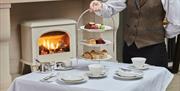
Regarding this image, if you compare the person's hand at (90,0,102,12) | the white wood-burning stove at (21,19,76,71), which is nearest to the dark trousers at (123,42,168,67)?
the person's hand at (90,0,102,12)

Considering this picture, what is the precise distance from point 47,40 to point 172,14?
7.17 ft

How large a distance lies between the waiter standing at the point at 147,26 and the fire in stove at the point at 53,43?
1.81 m

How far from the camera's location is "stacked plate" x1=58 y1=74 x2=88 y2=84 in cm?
179

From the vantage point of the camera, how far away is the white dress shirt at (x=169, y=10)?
2.19 m

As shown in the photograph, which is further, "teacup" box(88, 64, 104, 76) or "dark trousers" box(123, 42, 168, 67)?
"dark trousers" box(123, 42, 168, 67)

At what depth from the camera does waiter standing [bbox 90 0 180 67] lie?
2301mm

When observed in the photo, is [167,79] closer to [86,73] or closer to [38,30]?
[86,73]

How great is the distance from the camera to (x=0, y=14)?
347 centimetres

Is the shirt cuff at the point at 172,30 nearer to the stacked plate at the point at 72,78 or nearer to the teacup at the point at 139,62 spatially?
the teacup at the point at 139,62

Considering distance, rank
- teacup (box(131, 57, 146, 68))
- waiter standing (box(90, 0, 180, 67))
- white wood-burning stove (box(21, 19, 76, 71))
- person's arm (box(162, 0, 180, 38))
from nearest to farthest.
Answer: teacup (box(131, 57, 146, 68)) → person's arm (box(162, 0, 180, 38)) → waiter standing (box(90, 0, 180, 67)) → white wood-burning stove (box(21, 19, 76, 71))

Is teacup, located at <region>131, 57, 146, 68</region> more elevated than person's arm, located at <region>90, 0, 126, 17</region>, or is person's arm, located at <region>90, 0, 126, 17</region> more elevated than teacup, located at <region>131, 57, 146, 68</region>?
person's arm, located at <region>90, 0, 126, 17</region>

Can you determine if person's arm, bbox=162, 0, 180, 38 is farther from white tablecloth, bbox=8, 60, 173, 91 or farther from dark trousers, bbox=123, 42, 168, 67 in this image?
white tablecloth, bbox=8, 60, 173, 91

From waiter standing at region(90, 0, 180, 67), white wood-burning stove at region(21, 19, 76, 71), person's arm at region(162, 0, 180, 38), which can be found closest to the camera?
person's arm at region(162, 0, 180, 38)

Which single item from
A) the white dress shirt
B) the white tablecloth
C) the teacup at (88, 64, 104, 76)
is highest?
the white dress shirt
